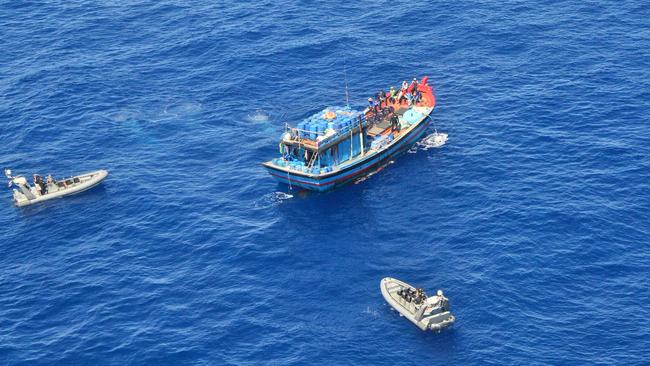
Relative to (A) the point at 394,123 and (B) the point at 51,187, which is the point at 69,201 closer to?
(B) the point at 51,187

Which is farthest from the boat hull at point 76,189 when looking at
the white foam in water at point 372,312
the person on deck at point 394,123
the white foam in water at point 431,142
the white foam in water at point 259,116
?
the white foam in water at point 372,312

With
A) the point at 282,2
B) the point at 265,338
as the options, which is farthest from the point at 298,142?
the point at 282,2

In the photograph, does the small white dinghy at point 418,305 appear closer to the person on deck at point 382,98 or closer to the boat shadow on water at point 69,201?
the person on deck at point 382,98

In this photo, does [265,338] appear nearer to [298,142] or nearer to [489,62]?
[298,142]

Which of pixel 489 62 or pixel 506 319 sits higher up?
pixel 489 62

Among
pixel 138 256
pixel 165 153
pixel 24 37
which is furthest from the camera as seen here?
pixel 24 37

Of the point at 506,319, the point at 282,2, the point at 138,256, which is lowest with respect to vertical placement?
the point at 506,319

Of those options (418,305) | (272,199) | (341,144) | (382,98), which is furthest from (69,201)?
(418,305)
